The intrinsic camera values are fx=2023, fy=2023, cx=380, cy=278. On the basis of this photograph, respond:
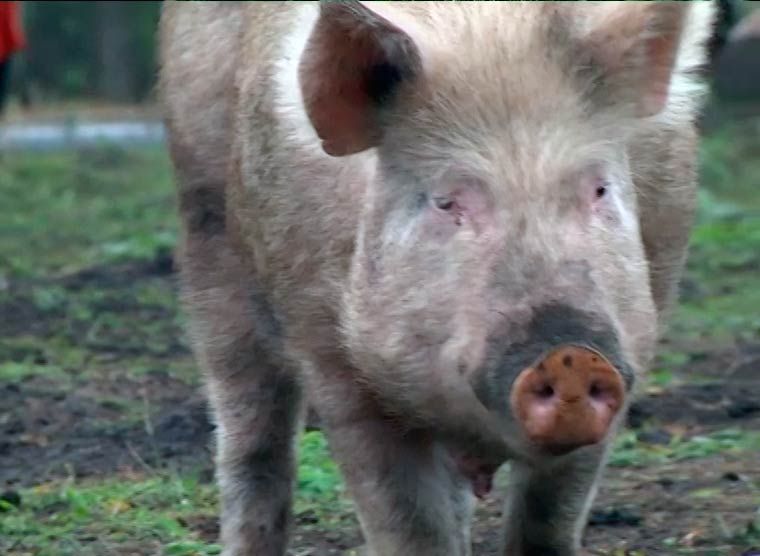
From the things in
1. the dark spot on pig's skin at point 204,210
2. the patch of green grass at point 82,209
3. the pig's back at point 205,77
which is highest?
the pig's back at point 205,77

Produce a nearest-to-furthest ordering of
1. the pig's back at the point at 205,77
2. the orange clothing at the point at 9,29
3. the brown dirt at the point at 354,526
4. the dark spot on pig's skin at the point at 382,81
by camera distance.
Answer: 1. the dark spot on pig's skin at the point at 382,81
2. the pig's back at the point at 205,77
3. the brown dirt at the point at 354,526
4. the orange clothing at the point at 9,29

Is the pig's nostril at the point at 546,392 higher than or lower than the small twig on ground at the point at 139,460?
higher

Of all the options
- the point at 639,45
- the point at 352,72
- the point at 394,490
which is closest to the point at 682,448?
the point at 394,490

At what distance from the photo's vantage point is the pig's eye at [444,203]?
4.24m

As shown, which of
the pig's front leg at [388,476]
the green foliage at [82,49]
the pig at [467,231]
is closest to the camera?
the pig at [467,231]

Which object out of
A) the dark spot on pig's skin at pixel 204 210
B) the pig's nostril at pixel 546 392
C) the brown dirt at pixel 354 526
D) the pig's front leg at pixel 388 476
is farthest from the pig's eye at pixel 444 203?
the brown dirt at pixel 354 526

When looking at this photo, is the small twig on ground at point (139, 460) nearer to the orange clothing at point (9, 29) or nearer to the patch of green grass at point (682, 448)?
the patch of green grass at point (682, 448)

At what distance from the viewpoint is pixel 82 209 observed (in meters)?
15.0

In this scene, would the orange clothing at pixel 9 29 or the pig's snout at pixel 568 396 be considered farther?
the orange clothing at pixel 9 29

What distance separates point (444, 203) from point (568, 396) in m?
0.76

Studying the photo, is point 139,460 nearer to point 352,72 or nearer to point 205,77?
point 205,77

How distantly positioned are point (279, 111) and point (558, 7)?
0.92m

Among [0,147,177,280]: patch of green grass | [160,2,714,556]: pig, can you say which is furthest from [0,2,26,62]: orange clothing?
[160,2,714,556]: pig

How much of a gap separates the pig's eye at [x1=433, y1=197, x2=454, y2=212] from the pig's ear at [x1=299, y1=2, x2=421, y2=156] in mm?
268
